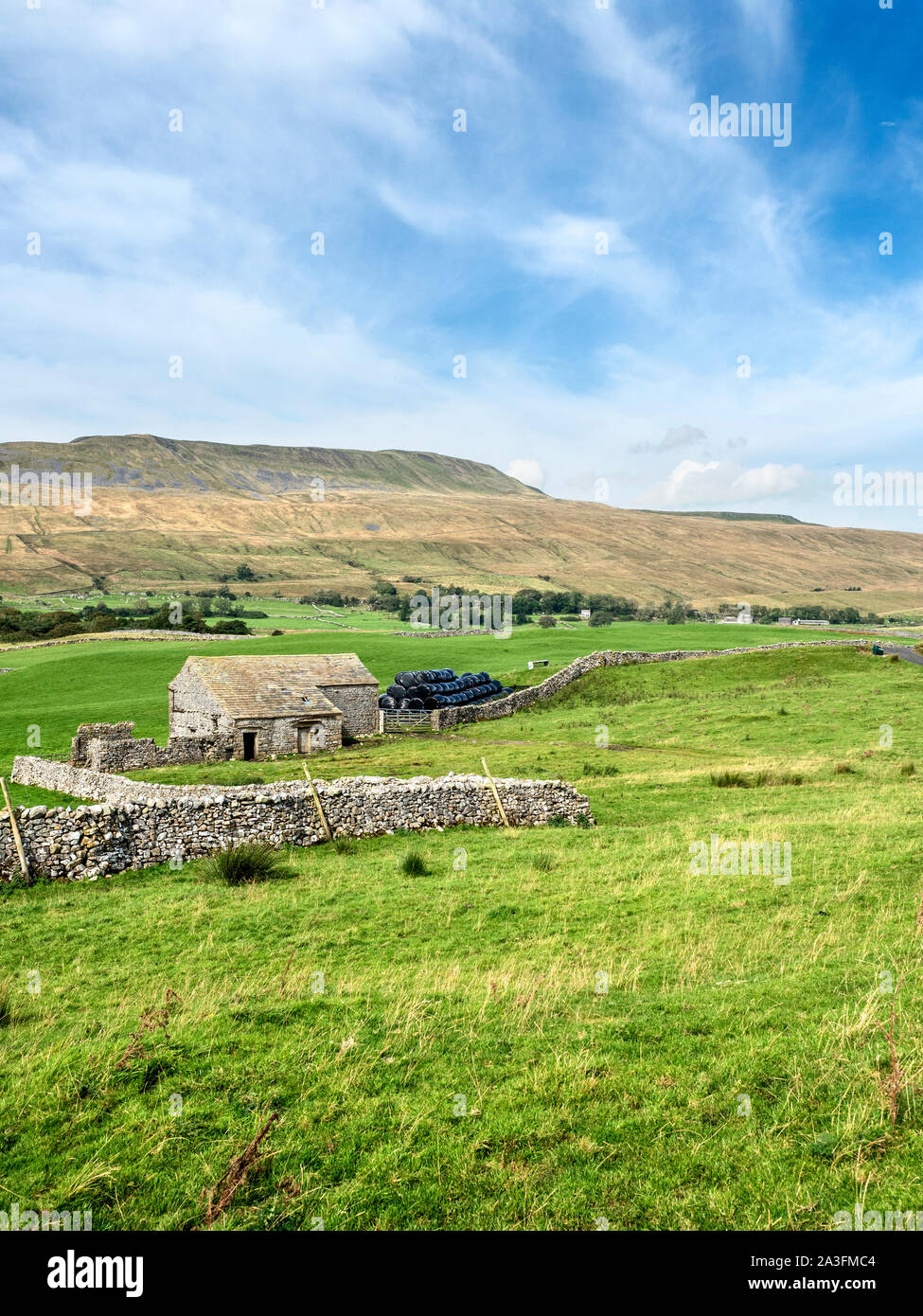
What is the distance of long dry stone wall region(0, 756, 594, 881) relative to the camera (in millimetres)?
16500

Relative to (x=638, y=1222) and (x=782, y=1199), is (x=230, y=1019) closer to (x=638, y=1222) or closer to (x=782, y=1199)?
(x=638, y=1222)

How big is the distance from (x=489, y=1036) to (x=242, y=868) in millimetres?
9595

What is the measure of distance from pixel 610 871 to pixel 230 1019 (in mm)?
8711

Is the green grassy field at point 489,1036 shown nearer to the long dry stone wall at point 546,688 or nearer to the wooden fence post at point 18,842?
the wooden fence post at point 18,842

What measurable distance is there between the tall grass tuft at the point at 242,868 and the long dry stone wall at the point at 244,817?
5.55 ft

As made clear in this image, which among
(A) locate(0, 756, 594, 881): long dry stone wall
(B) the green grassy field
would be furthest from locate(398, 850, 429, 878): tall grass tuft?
(A) locate(0, 756, 594, 881): long dry stone wall

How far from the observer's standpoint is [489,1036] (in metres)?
7.98

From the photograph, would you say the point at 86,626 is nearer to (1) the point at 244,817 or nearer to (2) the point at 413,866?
(1) the point at 244,817

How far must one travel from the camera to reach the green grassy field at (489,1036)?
562 cm

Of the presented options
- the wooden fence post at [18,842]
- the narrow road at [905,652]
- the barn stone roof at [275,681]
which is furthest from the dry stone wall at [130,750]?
the narrow road at [905,652]

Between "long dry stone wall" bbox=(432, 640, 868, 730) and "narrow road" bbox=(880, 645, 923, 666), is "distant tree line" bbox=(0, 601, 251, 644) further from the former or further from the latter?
"narrow road" bbox=(880, 645, 923, 666)

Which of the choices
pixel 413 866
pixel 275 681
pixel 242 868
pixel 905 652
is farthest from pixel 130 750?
pixel 905 652

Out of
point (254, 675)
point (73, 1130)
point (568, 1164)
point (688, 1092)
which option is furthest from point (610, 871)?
point (254, 675)

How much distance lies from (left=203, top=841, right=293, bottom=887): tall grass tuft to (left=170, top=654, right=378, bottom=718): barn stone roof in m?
23.2
